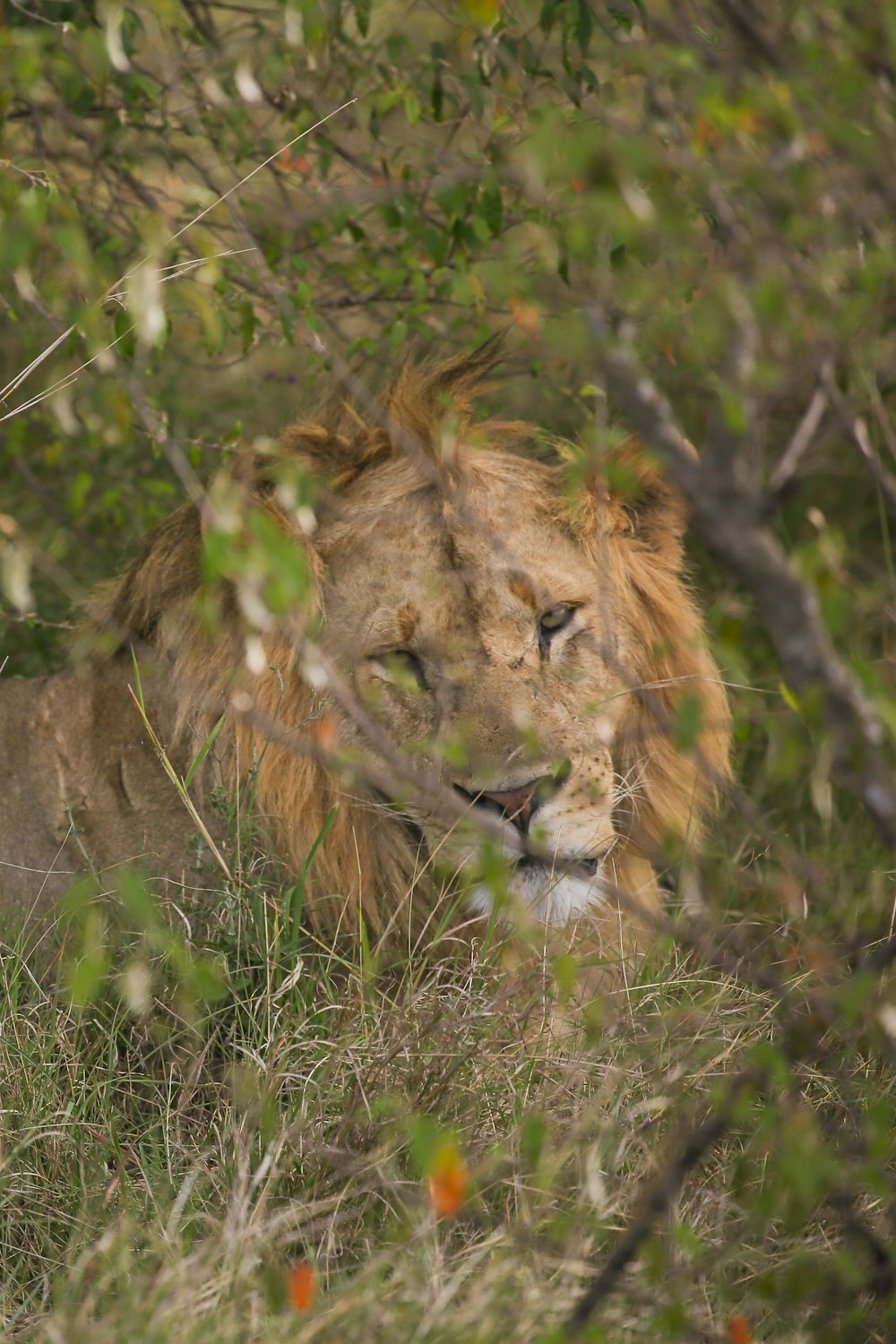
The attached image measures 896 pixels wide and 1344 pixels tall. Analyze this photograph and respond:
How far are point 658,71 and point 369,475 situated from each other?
1.54m

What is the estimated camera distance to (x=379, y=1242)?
2.69 metres

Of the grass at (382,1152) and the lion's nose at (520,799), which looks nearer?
the grass at (382,1152)

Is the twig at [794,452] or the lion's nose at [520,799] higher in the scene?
the twig at [794,452]

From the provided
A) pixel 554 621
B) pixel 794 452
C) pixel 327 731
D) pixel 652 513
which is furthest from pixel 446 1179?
pixel 652 513

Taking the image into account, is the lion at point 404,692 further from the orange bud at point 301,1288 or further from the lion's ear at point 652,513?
the orange bud at point 301,1288

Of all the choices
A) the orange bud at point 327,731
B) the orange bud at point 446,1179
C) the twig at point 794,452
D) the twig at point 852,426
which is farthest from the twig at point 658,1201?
the orange bud at point 327,731

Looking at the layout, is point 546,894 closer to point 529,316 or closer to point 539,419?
point 529,316

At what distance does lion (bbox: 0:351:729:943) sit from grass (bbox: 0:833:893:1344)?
0.23 m

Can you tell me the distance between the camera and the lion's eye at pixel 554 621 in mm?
3423

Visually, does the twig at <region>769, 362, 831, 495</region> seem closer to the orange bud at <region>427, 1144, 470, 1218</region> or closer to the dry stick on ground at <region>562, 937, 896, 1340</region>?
the dry stick on ground at <region>562, 937, 896, 1340</region>

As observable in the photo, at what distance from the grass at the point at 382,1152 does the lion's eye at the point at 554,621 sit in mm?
744

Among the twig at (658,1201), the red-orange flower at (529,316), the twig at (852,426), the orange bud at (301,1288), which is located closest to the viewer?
the twig at (658,1201)

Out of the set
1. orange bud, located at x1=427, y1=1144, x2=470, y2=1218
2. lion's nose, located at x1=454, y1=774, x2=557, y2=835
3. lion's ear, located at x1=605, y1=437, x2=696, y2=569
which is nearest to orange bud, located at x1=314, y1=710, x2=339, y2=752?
lion's nose, located at x1=454, y1=774, x2=557, y2=835

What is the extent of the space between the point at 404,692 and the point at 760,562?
1543 mm
